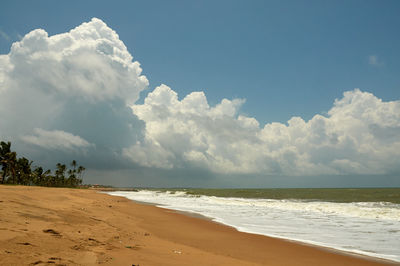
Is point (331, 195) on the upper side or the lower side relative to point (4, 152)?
lower

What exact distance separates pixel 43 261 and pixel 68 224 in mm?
4857

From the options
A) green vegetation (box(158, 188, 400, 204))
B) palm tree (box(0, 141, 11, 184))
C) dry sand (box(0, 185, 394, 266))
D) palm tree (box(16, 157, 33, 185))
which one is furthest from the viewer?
palm tree (box(16, 157, 33, 185))

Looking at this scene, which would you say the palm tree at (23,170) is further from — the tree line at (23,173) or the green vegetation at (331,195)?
the green vegetation at (331,195)

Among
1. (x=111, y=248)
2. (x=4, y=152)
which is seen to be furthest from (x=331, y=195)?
(x=4, y=152)

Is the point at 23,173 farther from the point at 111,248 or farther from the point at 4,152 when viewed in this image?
the point at 111,248

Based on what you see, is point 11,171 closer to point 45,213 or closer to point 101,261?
point 45,213

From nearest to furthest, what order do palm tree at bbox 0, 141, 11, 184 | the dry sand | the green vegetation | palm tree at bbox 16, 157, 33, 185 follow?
1. the dry sand
2. the green vegetation
3. palm tree at bbox 0, 141, 11, 184
4. palm tree at bbox 16, 157, 33, 185

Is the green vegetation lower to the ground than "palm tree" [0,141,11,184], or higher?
lower

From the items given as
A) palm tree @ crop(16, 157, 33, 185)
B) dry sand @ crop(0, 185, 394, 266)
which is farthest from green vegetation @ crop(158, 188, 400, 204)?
palm tree @ crop(16, 157, 33, 185)

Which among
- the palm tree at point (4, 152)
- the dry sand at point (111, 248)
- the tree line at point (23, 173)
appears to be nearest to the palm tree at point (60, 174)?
the tree line at point (23, 173)

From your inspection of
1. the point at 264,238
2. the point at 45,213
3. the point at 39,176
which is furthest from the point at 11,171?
the point at 264,238

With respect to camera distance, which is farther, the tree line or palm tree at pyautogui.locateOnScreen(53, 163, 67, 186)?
palm tree at pyautogui.locateOnScreen(53, 163, 67, 186)

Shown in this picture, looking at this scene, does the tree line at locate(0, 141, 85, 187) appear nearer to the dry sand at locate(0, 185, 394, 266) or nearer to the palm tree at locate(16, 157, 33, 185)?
the palm tree at locate(16, 157, 33, 185)

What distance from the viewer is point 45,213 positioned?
10.4 metres
